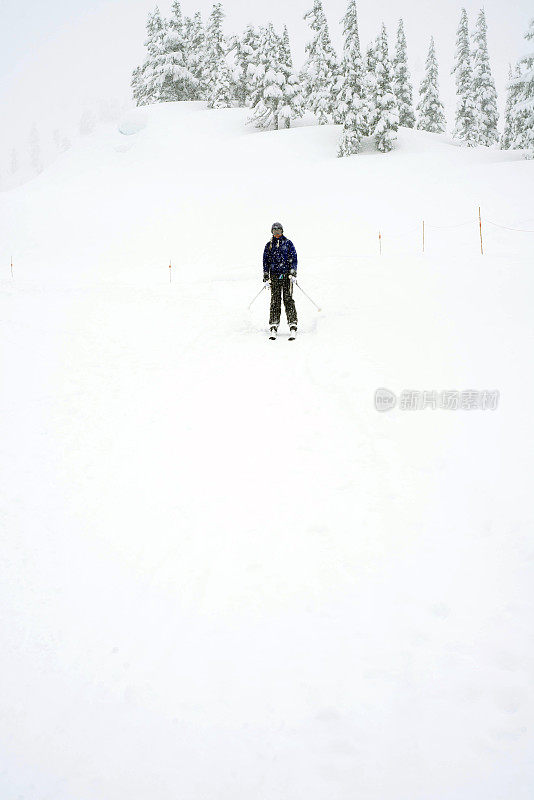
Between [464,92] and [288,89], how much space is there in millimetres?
16301

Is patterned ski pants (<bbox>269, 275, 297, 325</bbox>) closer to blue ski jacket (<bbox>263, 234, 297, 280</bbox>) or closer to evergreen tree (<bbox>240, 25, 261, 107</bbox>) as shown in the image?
blue ski jacket (<bbox>263, 234, 297, 280</bbox>)

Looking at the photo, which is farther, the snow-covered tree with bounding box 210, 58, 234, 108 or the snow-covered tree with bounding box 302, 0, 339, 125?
the snow-covered tree with bounding box 210, 58, 234, 108

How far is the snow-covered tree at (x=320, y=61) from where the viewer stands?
41.5m

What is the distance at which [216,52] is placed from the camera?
1863 inches

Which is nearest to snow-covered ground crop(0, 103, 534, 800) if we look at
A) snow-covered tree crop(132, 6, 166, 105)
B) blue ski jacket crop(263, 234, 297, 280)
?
blue ski jacket crop(263, 234, 297, 280)

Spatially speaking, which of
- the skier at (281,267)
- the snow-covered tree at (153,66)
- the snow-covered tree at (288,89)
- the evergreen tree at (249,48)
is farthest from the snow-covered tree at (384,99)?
the skier at (281,267)

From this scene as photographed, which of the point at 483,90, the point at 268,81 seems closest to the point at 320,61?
the point at 268,81

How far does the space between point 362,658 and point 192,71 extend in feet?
200

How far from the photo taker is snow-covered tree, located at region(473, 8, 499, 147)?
144ft

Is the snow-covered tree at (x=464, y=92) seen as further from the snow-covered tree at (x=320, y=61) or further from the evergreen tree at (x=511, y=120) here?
the snow-covered tree at (x=320, y=61)

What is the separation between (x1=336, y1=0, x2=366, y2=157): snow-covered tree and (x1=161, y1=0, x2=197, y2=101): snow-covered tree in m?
20.6

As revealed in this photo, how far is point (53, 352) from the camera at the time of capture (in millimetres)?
9445

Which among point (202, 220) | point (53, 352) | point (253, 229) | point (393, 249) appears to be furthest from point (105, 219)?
point (53, 352)

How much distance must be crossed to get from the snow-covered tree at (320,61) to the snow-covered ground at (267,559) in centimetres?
3689
